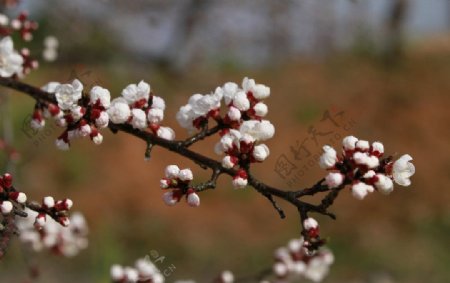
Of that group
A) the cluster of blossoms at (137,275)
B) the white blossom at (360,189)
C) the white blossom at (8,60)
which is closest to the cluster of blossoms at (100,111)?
the white blossom at (8,60)

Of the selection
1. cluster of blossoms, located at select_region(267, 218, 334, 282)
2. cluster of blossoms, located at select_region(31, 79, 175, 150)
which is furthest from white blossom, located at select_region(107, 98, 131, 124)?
cluster of blossoms, located at select_region(267, 218, 334, 282)

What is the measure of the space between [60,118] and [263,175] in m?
6.49

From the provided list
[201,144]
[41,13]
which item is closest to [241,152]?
[201,144]

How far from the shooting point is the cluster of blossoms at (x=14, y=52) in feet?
5.29

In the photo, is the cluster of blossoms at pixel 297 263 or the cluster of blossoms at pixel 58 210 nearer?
the cluster of blossoms at pixel 58 210

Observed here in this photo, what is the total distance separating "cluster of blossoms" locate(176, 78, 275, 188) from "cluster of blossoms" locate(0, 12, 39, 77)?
51 cm

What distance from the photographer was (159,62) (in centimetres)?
795

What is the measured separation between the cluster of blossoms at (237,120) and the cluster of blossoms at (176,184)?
0.08 metres

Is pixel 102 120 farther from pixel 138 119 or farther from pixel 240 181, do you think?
pixel 240 181

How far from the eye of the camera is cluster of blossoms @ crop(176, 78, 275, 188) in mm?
1245

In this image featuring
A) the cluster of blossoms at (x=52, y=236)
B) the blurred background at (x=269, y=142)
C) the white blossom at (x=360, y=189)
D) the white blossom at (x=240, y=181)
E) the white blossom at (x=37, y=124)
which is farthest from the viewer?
the blurred background at (x=269, y=142)

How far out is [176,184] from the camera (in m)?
1.27

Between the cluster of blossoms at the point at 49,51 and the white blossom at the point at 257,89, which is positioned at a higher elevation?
the cluster of blossoms at the point at 49,51

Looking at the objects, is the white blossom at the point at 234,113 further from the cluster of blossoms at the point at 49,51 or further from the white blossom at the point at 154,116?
the cluster of blossoms at the point at 49,51
